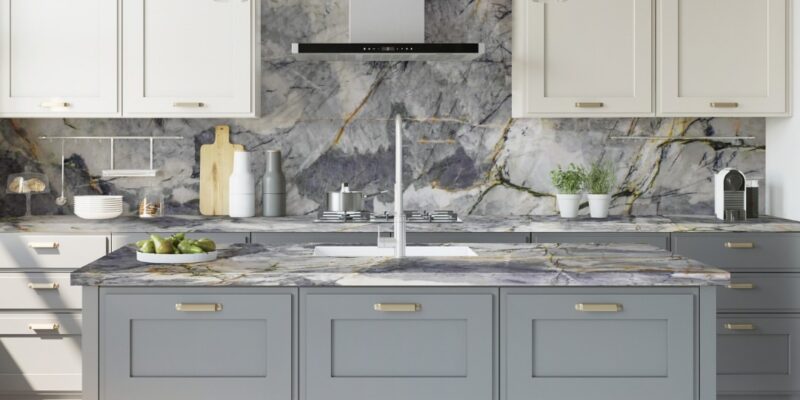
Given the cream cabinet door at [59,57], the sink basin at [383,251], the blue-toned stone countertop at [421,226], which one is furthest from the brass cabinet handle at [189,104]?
the sink basin at [383,251]

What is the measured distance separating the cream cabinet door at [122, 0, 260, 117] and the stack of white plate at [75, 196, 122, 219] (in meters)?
0.50

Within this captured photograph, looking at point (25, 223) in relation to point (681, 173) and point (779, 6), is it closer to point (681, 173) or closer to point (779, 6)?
point (681, 173)

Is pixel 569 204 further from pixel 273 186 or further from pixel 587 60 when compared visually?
pixel 273 186

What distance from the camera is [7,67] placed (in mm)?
4441

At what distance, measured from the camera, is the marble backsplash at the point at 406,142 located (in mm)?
4918

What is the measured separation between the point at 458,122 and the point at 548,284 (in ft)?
8.53

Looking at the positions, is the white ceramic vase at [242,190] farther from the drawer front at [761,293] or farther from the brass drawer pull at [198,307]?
the drawer front at [761,293]

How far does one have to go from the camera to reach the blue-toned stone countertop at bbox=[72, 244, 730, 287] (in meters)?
2.43

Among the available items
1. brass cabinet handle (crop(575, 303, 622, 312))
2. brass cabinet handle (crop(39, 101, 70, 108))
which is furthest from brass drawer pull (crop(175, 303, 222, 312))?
brass cabinet handle (crop(39, 101, 70, 108))

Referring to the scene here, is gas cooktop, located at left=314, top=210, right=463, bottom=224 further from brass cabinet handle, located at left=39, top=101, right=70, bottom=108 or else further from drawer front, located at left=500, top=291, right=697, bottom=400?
drawer front, located at left=500, top=291, right=697, bottom=400

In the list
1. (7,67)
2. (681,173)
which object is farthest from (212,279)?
(681,173)

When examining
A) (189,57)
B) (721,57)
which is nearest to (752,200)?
(721,57)

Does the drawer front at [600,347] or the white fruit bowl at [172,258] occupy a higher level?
the white fruit bowl at [172,258]

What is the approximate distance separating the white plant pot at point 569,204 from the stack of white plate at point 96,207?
94.7 inches
